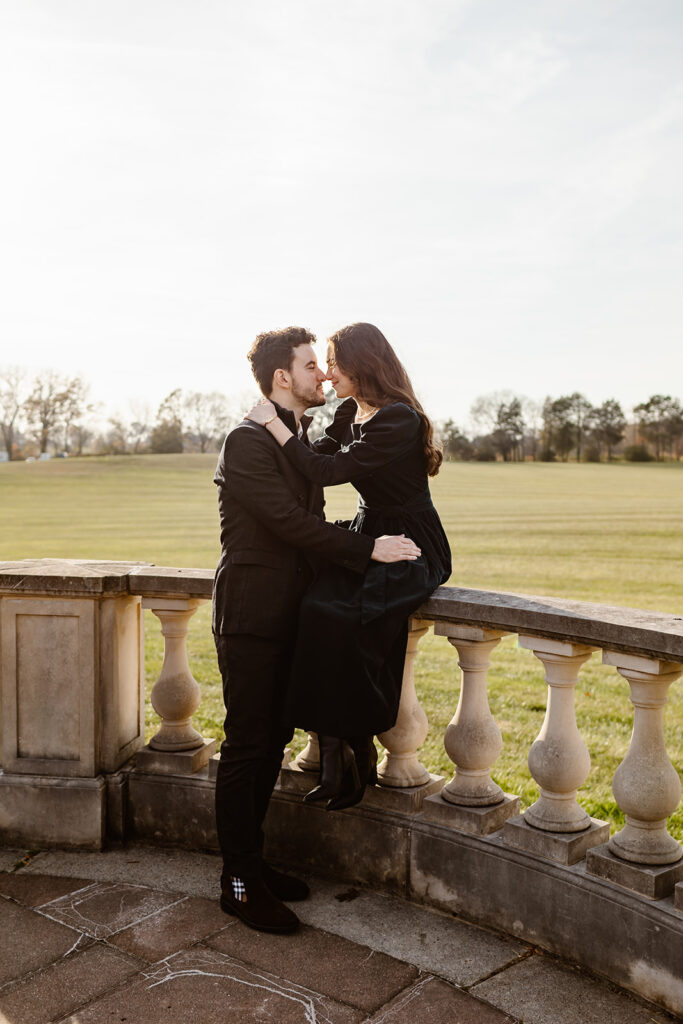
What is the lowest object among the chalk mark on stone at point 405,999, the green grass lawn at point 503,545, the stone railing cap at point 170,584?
the green grass lawn at point 503,545

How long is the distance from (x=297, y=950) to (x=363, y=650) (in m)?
1.04

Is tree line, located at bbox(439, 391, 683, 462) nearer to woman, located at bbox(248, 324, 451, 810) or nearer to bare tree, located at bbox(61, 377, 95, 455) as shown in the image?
bare tree, located at bbox(61, 377, 95, 455)

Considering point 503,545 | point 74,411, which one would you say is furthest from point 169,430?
point 503,545

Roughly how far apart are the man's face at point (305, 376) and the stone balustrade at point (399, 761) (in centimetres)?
90

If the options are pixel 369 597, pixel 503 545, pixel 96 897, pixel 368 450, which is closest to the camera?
pixel 369 597

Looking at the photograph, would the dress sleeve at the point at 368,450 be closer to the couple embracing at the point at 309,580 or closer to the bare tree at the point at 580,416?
the couple embracing at the point at 309,580

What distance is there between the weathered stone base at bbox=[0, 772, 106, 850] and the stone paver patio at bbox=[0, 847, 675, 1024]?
33cm

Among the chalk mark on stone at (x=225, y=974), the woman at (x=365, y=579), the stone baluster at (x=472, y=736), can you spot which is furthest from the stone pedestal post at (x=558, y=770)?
the chalk mark on stone at (x=225, y=974)

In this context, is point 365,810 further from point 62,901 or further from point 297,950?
point 62,901

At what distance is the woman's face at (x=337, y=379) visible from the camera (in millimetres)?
3621

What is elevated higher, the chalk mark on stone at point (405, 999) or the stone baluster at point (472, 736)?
the stone baluster at point (472, 736)

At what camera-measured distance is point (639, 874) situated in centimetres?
288

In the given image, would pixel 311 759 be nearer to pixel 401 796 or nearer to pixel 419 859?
pixel 401 796

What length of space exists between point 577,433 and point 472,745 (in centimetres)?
9927
